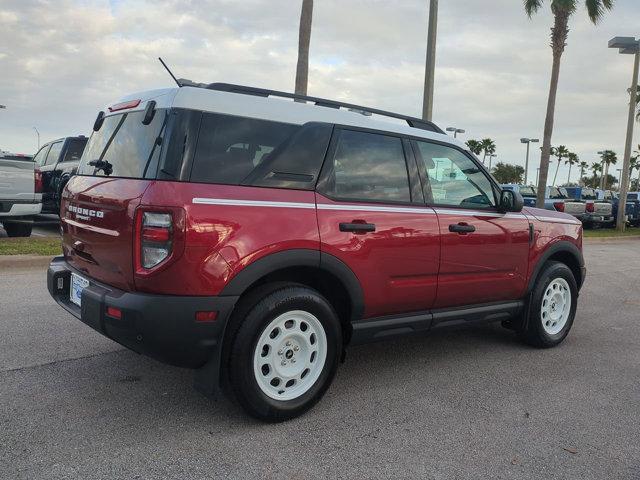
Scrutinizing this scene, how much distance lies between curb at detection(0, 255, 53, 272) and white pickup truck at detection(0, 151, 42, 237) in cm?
197

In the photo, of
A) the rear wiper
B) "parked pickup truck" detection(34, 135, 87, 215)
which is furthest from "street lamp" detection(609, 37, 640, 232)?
the rear wiper

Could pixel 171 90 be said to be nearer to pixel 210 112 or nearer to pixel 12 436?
pixel 210 112

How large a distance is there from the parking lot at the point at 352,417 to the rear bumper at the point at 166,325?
1.58 ft

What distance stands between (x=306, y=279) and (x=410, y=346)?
5.88 ft

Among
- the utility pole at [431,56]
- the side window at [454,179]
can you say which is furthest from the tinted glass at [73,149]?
the side window at [454,179]

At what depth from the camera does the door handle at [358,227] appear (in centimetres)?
346

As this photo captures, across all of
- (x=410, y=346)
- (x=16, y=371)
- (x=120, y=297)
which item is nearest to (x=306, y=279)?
(x=120, y=297)

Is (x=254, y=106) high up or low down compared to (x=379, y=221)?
up

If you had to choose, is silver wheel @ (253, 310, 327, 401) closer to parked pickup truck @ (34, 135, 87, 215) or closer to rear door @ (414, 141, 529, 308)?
rear door @ (414, 141, 529, 308)

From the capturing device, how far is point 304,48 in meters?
12.1

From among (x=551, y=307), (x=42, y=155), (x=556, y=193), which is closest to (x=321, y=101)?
(x=551, y=307)

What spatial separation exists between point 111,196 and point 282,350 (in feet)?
4.37

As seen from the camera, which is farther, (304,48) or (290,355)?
(304,48)

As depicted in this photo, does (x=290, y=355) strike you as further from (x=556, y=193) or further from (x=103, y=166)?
(x=556, y=193)
